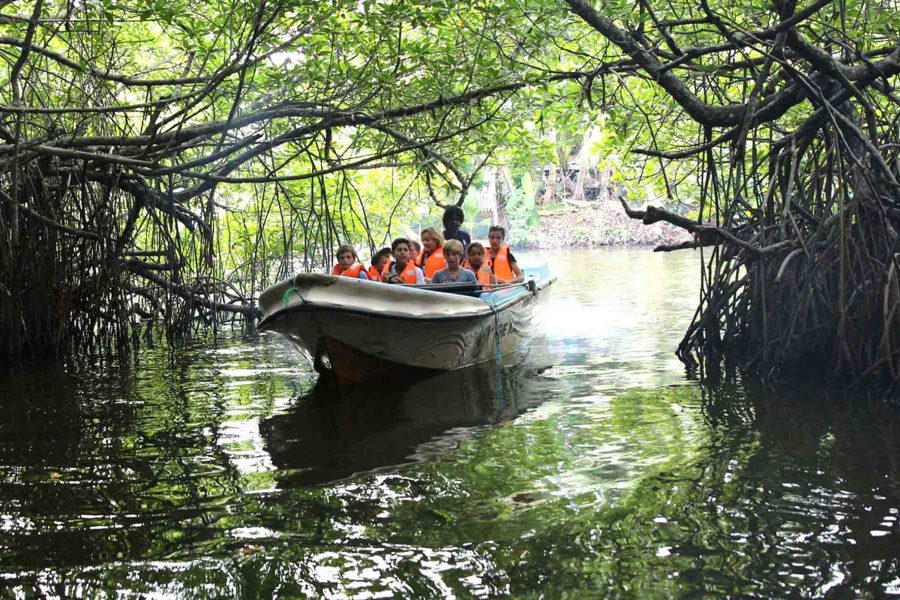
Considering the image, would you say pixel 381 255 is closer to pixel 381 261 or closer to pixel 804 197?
pixel 381 261

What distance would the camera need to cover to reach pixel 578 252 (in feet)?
90.2

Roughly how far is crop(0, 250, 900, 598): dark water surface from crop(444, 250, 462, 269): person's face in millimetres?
1014

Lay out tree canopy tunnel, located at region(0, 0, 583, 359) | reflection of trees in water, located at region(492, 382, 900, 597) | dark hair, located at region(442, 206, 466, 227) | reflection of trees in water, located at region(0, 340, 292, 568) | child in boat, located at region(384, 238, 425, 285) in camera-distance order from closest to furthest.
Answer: reflection of trees in water, located at region(492, 382, 900, 597), reflection of trees in water, located at region(0, 340, 292, 568), tree canopy tunnel, located at region(0, 0, 583, 359), child in boat, located at region(384, 238, 425, 285), dark hair, located at region(442, 206, 466, 227)

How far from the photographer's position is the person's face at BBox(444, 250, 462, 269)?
7811mm

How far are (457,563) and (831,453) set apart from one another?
214cm

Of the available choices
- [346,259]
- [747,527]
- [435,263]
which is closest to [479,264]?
[435,263]

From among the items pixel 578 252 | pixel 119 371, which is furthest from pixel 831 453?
pixel 578 252

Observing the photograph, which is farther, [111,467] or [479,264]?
[479,264]

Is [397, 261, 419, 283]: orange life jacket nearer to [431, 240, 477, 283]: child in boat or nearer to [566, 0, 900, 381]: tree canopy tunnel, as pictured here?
[431, 240, 477, 283]: child in boat

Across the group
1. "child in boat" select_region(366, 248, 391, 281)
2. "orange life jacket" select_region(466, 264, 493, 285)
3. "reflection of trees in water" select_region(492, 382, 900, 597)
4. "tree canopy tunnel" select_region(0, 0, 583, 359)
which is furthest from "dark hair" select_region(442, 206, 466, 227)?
"reflection of trees in water" select_region(492, 382, 900, 597)

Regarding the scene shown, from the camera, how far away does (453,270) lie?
798 centimetres

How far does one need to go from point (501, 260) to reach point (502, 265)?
0.05 meters

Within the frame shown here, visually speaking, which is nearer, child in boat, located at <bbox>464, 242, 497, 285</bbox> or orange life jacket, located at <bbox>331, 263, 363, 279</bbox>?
orange life jacket, located at <bbox>331, 263, 363, 279</bbox>

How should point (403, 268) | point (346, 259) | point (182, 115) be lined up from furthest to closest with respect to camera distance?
point (403, 268)
point (346, 259)
point (182, 115)
